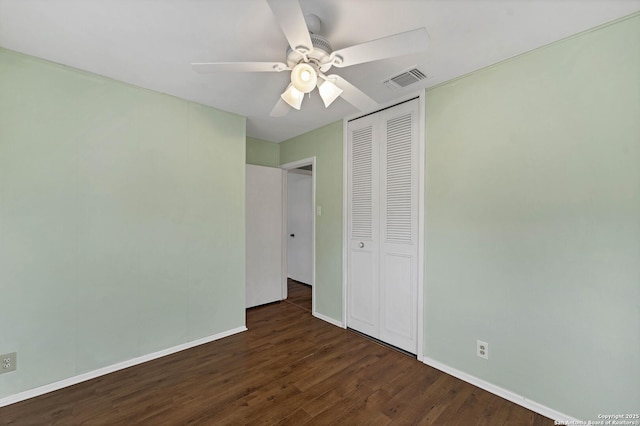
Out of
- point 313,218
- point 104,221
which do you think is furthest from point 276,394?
point 313,218

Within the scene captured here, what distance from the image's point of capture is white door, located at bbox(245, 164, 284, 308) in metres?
3.88

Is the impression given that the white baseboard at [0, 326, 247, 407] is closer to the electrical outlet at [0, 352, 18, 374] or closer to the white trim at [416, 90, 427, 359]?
the electrical outlet at [0, 352, 18, 374]

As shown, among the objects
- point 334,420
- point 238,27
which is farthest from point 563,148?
point 334,420

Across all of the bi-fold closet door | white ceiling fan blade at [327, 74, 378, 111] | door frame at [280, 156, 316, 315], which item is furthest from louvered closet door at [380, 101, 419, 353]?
door frame at [280, 156, 316, 315]

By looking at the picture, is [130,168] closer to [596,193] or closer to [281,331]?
[281,331]

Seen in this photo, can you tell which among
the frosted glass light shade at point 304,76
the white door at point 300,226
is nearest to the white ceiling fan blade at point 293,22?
the frosted glass light shade at point 304,76

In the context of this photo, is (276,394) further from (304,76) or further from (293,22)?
(293,22)

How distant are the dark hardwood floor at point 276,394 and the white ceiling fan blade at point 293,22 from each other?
2287mm

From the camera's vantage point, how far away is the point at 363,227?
304cm

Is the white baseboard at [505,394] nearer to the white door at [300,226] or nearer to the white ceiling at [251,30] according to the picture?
the white ceiling at [251,30]

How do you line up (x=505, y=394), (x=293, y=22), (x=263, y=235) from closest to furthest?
1. (x=293, y=22)
2. (x=505, y=394)
3. (x=263, y=235)

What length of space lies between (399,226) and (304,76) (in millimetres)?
1720

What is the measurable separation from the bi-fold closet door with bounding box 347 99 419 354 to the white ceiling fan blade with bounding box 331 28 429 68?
51.6 inches

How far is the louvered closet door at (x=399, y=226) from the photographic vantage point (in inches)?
101
